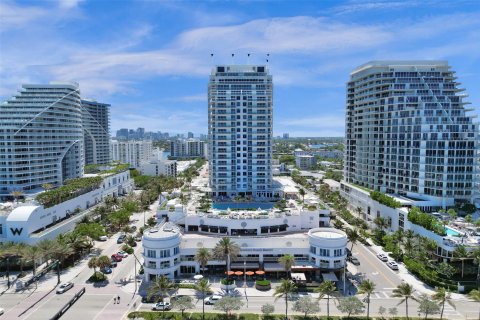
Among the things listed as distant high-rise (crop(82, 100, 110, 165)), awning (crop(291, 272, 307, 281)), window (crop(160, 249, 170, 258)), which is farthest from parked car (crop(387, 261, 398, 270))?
distant high-rise (crop(82, 100, 110, 165))

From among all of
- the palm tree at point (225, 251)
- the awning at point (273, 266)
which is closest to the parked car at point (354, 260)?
the awning at point (273, 266)

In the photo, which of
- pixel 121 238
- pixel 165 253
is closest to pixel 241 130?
pixel 121 238

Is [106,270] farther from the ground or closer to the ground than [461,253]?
closer to the ground

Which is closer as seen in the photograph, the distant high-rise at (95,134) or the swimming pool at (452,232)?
the swimming pool at (452,232)

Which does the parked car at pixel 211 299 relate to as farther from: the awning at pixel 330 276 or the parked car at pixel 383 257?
the parked car at pixel 383 257

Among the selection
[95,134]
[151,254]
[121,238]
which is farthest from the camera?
[95,134]

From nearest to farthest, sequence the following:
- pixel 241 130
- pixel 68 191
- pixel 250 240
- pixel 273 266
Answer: pixel 273 266, pixel 250 240, pixel 68 191, pixel 241 130

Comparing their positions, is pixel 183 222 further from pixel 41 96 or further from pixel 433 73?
pixel 433 73

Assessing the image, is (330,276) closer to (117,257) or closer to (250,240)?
(250,240)
